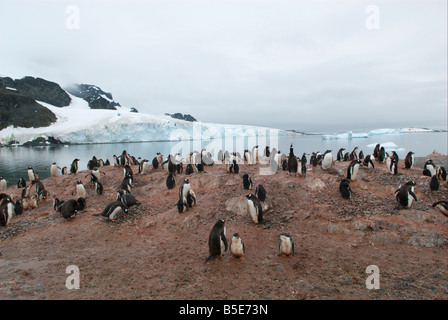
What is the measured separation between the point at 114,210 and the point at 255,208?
205 inches

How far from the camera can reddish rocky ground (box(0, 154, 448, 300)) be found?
4.88 meters

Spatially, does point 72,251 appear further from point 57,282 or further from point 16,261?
point 57,282

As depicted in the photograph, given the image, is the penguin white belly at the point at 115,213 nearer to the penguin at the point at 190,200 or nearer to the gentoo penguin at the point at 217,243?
the penguin at the point at 190,200

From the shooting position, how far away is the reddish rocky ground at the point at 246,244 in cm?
488

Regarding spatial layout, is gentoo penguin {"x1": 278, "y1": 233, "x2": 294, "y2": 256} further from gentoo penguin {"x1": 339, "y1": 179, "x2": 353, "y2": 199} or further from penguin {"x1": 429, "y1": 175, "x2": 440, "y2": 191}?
penguin {"x1": 429, "y1": 175, "x2": 440, "y2": 191}

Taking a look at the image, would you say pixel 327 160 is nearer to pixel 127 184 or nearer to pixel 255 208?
pixel 255 208

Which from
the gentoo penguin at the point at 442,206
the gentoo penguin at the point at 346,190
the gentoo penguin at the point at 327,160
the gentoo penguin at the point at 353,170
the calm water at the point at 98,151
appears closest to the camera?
the gentoo penguin at the point at 442,206

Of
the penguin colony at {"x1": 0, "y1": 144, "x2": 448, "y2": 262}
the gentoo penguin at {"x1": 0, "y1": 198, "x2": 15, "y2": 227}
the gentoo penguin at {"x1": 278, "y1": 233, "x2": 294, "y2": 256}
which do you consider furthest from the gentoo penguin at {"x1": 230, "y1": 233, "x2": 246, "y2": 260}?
the gentoo penguin at {"x1": 0, "y1": 198, "x2": 15, "y2": 227}

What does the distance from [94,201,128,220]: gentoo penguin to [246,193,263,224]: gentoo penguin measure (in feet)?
16.1

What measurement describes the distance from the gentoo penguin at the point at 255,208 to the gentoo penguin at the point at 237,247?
2.21 metres

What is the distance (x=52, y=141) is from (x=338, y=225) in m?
79.5

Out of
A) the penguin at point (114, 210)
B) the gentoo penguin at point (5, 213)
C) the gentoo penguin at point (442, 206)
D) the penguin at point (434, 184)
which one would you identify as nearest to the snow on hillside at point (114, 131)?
the gentoo penguin at point (5, 213)

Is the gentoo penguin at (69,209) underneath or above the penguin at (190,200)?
underneath

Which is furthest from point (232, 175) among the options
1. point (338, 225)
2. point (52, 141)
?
point (52, 141)
